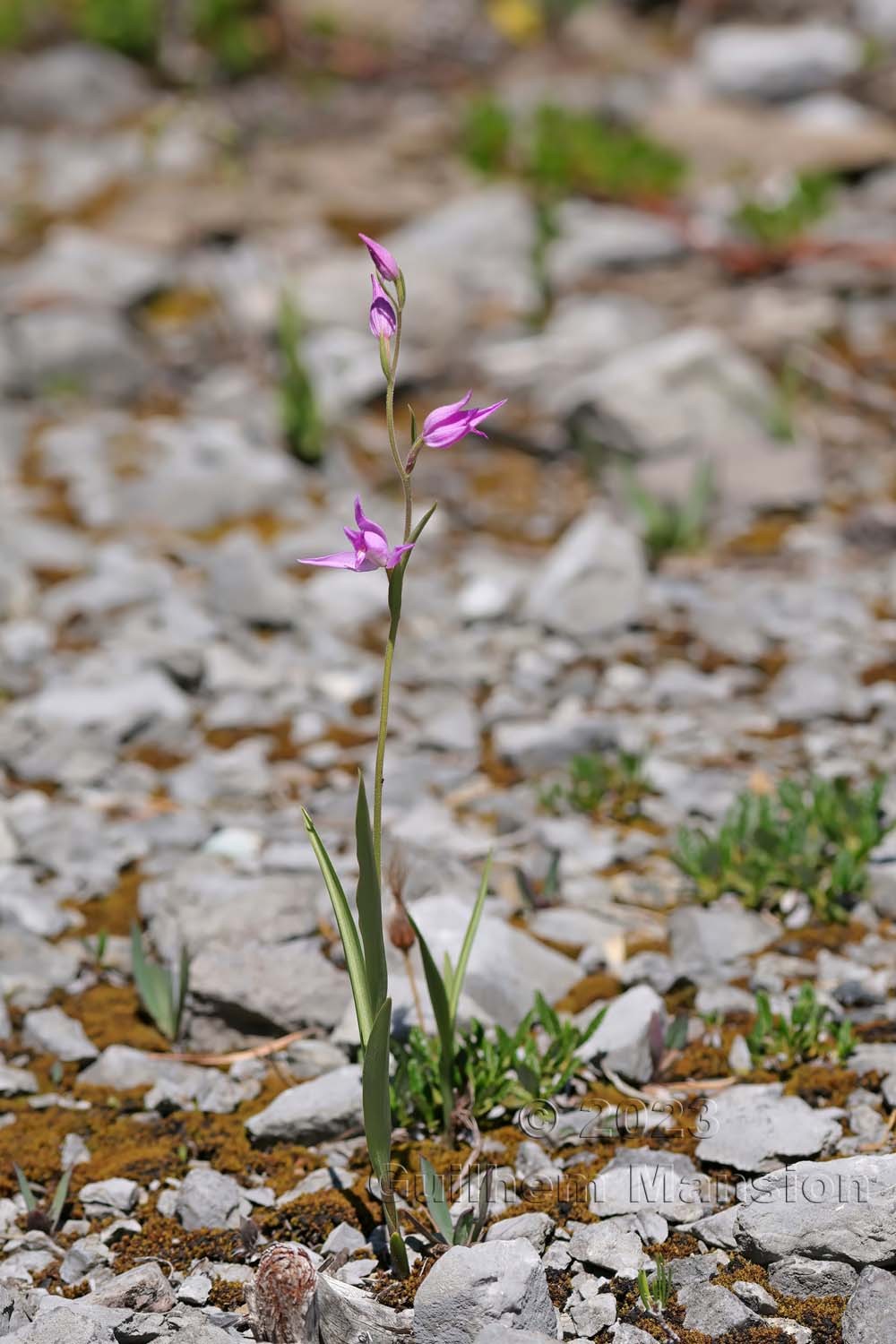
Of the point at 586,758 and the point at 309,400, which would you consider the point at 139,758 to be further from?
the point at 309,400

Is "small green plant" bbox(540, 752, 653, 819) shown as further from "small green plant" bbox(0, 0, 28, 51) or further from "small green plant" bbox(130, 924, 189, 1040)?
"small green plant" bbox(0, 0, 28, 51)

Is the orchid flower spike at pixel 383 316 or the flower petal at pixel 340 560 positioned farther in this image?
the orchid flower spike at pixel 383 316

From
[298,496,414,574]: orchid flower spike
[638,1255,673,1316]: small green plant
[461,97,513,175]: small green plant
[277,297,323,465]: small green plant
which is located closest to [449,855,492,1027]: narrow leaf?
[638,1255,673,1316]: small green plant

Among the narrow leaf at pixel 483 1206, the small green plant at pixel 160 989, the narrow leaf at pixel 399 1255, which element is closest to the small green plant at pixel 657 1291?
the narrow leaf at pixel 483 1206

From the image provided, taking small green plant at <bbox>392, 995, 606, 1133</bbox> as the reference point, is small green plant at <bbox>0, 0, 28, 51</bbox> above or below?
above

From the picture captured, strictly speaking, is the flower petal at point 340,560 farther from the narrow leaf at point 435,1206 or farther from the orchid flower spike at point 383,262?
the narrow leaf at point 435,1206

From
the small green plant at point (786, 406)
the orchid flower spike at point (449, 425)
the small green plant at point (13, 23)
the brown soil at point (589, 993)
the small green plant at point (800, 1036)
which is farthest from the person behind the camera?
the small green plant at point (13, 23)
